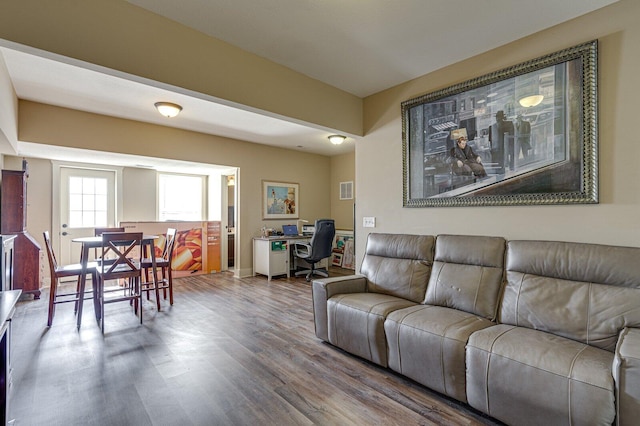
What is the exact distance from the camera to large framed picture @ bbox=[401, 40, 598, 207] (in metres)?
2.18

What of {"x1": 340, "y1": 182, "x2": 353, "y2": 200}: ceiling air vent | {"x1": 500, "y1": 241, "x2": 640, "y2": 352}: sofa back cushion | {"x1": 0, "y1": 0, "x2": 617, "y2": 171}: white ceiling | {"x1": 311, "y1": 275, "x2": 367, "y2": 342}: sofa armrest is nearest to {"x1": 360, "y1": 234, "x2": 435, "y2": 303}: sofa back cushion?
{"x1": 311, "y1": 275, "x2": 367, "y2": 342}: sofa armrest

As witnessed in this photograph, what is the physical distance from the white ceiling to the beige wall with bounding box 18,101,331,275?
1.19 ft

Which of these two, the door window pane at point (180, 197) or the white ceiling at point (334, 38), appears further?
the door window pane at point (180, 197)

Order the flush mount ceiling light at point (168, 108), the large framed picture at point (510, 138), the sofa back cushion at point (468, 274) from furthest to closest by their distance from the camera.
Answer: the flush mount ceiling light at point (168, 108) → the sofa back cushion at point (468, 274) → the large framed picture at point (510, 138)

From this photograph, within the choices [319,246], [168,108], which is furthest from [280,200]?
[168,108]

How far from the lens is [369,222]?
363 centimetres

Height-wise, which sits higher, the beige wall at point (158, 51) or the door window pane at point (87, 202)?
the beige wall at point (158, 51)

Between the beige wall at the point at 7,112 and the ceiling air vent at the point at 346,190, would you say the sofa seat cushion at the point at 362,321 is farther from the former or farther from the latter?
the ceiling air vent at the point at 346,190

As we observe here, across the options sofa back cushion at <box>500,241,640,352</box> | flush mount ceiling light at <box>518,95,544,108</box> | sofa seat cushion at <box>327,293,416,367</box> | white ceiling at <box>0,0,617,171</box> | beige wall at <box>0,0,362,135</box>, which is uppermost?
white ceiling at <box>0,0,617,171</box>

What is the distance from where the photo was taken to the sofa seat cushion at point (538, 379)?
1401mm

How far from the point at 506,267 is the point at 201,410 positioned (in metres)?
2.35

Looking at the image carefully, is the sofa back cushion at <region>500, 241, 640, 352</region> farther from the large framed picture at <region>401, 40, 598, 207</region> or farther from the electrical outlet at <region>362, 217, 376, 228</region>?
the electrical outlet at <region>362, 217, 376, 228</region>

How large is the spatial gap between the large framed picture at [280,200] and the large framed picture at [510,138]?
3643 millimetres

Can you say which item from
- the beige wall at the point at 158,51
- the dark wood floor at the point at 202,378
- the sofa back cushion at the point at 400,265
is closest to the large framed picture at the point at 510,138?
the sofa back cushion at the point at 400,265
